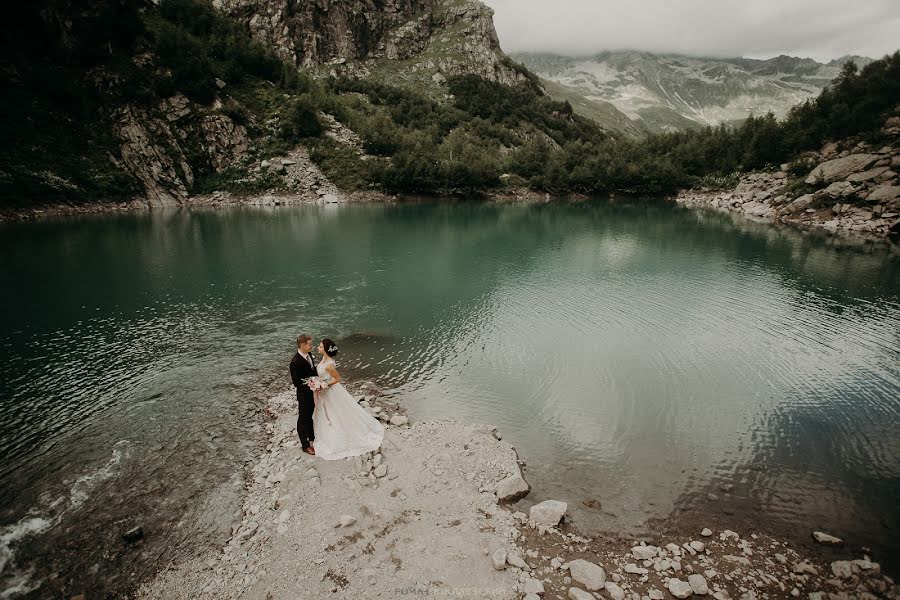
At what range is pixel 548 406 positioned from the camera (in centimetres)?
1723

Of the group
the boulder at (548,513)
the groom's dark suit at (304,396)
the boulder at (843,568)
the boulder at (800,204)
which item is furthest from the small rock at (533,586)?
the boulder at (800,204)

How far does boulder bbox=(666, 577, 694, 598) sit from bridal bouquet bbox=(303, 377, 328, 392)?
9403 millimetres

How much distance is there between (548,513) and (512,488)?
1203 millimetres

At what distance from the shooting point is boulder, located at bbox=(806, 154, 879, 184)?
65.6 metres

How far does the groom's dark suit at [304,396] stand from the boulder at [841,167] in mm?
87252

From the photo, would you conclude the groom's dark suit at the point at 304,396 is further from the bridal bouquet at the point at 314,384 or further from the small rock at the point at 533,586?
the small rock at the point at 533,586

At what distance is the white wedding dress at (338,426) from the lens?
12.6m

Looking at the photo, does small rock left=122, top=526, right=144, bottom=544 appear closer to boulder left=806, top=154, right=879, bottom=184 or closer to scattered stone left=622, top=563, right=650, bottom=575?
scattered stone left=622, top=563, right=650, bottom=575

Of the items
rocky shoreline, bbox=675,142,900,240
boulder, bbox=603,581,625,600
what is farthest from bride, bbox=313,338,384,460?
rocky shoreline, bbox=675,142,900,240

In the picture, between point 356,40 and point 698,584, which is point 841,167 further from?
point 356,40

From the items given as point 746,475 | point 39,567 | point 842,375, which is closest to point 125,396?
point 39,567

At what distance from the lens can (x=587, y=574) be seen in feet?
29.5

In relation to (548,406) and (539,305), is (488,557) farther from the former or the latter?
(539,305)

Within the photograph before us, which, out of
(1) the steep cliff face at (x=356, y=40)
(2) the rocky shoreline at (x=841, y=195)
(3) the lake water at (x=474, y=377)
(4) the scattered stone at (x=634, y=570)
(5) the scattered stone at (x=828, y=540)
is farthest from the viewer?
(1) the steep cliff face at (x=356, y=40)
